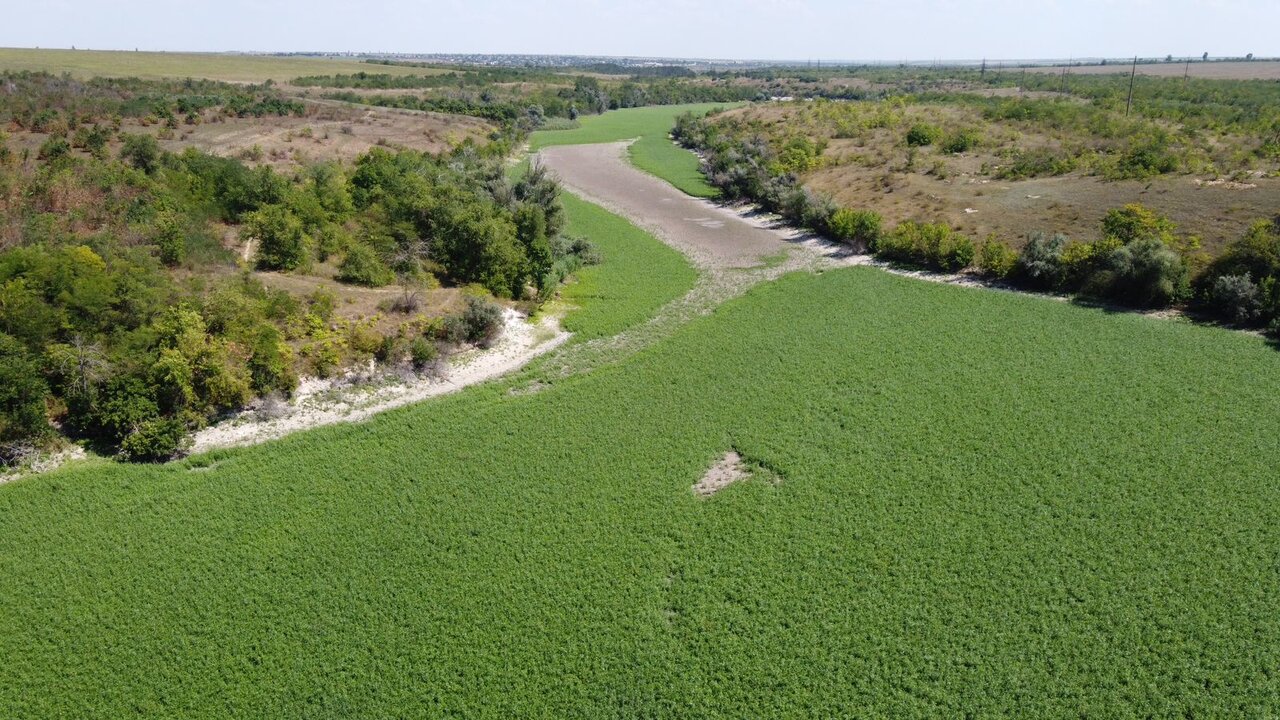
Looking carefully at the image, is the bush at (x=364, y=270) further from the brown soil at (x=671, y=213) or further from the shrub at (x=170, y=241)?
the brown soil at (x=671, y=213)

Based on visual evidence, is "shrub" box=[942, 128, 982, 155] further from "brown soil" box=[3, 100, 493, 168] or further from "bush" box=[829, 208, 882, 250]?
"brown soil" box=[3, 100, 493, 168]

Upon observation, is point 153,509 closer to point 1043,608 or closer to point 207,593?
point 207,593

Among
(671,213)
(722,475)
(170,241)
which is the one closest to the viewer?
(722,475)

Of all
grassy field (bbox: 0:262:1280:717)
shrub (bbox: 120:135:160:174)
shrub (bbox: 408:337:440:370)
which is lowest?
grassy field (bbox: 0:262:1280:717)

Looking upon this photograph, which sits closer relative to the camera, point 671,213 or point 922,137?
point 671,213

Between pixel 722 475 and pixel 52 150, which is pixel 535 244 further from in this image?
pixel 52 150

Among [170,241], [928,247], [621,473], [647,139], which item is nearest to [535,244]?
[170,241]

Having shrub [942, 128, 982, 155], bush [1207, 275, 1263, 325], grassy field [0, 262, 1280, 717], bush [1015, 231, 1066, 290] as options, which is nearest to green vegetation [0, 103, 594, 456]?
grassy field [0, 262, 1280, 717]
